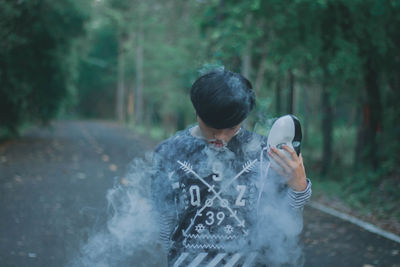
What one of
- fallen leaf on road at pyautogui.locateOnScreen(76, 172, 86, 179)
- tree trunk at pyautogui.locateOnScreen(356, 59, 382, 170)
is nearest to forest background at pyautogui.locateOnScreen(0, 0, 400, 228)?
tree trunk at pyautogui.locateOnScreen(356, 59, 382, 170)

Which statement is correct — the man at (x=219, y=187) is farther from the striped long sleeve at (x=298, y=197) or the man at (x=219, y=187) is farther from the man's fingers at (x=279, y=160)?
the man's fingers at (x=279, y=160)

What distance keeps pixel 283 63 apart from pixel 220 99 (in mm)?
9223

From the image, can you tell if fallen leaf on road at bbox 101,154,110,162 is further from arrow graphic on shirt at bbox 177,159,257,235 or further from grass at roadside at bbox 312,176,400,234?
arrow graphic on shirt at bbox 177,159,257,235

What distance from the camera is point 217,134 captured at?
2.18 meters

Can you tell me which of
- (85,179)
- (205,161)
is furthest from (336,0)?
(205,161)

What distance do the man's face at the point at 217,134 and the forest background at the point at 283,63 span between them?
454 mm

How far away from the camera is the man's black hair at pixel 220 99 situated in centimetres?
207

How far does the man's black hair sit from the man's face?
44mm

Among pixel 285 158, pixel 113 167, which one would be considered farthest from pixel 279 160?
pixel 113 167

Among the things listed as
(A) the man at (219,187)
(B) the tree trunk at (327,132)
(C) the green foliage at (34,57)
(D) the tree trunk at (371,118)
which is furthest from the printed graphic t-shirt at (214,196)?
(C) the green foliage at (34,57)

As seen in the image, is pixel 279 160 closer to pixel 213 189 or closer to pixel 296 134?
pixel 296 134

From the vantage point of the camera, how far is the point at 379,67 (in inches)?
450

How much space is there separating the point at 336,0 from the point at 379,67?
2.49 m

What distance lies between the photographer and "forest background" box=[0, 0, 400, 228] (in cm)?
1021
